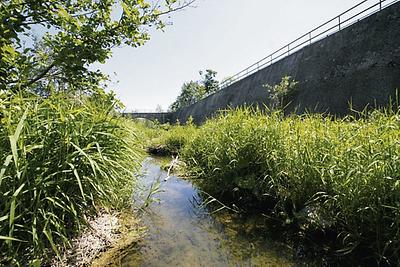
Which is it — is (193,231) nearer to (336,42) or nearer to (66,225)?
(66,225)

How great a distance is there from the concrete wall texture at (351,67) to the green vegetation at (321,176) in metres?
4.30

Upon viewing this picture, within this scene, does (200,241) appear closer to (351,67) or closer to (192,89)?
(351,67)

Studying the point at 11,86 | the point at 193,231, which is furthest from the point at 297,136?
the point at 11,86

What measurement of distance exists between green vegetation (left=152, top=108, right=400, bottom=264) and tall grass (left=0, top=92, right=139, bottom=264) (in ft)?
6.22

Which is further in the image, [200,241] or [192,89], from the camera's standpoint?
[192,89]

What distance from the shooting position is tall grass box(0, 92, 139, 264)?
158cm

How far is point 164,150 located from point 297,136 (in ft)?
22.6

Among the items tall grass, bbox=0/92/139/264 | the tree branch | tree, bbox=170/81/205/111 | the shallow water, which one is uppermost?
tree, bbox=170/81/205/111

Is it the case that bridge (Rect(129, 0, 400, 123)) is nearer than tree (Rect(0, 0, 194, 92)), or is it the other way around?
tree (Rect(0, 0, 194, 92))

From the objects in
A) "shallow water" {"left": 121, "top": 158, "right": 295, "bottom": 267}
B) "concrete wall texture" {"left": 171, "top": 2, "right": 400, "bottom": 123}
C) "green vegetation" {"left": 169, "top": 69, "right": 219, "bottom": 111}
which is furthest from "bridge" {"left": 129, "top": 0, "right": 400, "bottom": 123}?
"green vegetation" {"left": 169, "top": 69, "right": 219, "bottom": 111}

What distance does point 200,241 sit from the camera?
99.8 inches

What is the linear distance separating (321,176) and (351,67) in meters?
9.17

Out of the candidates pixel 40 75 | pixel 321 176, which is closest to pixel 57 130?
pixel 40 75

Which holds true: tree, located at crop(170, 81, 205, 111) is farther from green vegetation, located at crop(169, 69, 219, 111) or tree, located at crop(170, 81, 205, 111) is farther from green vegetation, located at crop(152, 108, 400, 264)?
green vegetation, located at crop(152, 108, 400, 264)
